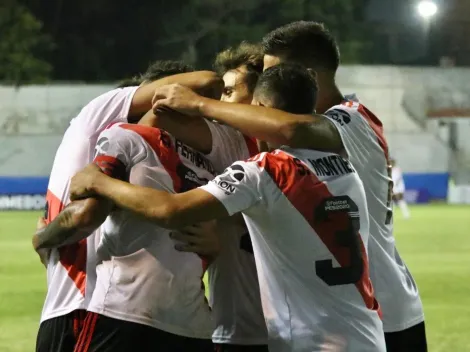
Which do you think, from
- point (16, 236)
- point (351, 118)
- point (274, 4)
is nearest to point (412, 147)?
point (274, 4)

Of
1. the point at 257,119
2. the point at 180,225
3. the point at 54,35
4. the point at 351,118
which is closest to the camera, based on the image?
the point at 180,225

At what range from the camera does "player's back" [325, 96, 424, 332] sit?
358cm

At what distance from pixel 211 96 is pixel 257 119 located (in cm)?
40

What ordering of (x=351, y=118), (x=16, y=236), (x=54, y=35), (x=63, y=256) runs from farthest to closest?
(x=54, y=35)
(x=16, y=236)
(x=351, y=118)
(x=63, y=256)

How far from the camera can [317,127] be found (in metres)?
2.99

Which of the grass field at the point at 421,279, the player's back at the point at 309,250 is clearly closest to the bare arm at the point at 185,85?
the player's back at the point at 309,250

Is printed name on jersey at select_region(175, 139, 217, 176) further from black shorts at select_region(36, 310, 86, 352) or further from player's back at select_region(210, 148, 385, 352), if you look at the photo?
black shorts at select_region(36, 310, 86, 352)

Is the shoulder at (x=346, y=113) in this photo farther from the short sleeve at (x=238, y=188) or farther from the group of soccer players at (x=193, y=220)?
the short sleeve at (x=238, y=188)

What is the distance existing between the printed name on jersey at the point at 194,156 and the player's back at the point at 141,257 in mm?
Answer: 60

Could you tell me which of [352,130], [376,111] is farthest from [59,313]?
[376,111]

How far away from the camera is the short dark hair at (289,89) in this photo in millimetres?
2896

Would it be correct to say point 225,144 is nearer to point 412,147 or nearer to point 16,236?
point 16,236

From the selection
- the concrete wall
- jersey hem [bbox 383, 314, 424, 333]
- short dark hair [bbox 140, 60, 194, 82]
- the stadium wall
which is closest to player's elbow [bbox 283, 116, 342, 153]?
short dark hair [bbox 140, 60, 194, 82]

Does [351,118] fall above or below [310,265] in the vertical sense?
above
